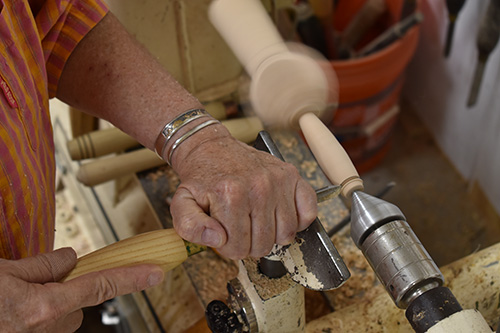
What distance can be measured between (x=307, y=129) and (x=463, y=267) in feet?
1.05

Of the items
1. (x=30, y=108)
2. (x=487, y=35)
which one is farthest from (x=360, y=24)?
(x=30, y=108)

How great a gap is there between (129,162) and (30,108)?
34cm

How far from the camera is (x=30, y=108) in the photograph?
73cm

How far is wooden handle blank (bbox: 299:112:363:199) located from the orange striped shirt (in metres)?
0.37

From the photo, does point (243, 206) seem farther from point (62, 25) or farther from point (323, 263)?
point (62, 25)

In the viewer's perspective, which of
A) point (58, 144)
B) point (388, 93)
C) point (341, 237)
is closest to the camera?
point (341, 237)

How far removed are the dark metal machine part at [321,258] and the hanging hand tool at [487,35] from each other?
1.07 metres

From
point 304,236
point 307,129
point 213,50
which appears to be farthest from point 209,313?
point 213,50

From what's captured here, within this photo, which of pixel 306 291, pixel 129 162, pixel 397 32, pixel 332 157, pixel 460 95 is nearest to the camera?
pixel 332 157

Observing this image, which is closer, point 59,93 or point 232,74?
point 59,93

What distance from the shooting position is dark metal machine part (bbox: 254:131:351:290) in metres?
0.62

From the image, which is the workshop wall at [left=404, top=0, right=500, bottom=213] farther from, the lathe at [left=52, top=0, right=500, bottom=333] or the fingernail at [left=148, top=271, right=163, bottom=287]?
the fingernail at [left=148, top=271, right=163, bottom=287]

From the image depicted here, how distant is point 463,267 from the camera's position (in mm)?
797

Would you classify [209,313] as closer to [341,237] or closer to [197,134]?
A: [197,134]
